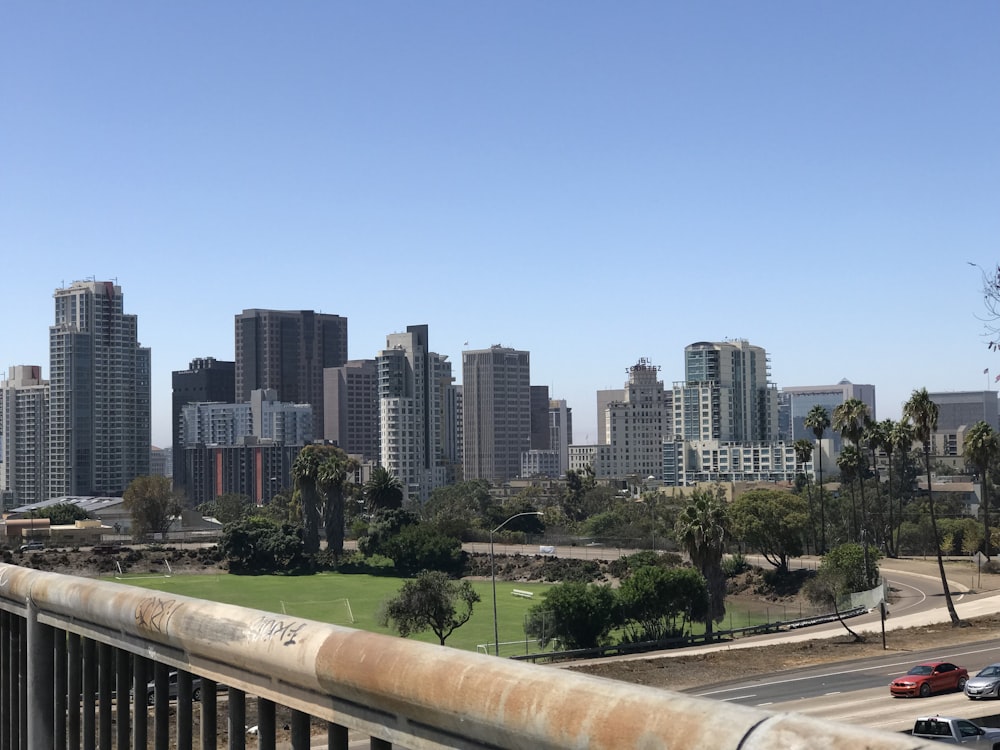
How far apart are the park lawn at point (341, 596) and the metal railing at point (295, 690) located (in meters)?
58.1

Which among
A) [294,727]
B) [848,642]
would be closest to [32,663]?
[294,727]

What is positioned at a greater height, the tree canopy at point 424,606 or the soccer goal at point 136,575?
the tree canopy at point 424,606

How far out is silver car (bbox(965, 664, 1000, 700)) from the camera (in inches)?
1510

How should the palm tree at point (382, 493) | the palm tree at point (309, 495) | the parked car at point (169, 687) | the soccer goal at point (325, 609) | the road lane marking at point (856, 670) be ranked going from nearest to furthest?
the parked car at point (169, 687)
the road lane marking at point (856, 670)
the soccer goal at point (325, 609)
the palm tree at point (309, 495)
the palm tree at point (382, 493)

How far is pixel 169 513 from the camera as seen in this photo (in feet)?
523

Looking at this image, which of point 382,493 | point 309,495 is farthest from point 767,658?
point 382,493

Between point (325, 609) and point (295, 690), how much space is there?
287ft

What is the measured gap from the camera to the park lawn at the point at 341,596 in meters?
74.8

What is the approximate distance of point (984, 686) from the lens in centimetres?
3844

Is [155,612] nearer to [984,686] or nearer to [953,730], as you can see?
[953,730]

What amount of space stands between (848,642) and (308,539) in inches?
3328

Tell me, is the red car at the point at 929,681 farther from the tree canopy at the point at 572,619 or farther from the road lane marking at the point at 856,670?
the tree canopy at the point at 572,619

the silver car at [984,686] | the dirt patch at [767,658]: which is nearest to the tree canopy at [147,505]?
the dirt patch at [767,658]

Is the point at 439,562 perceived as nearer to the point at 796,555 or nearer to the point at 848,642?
the point at 796,555
